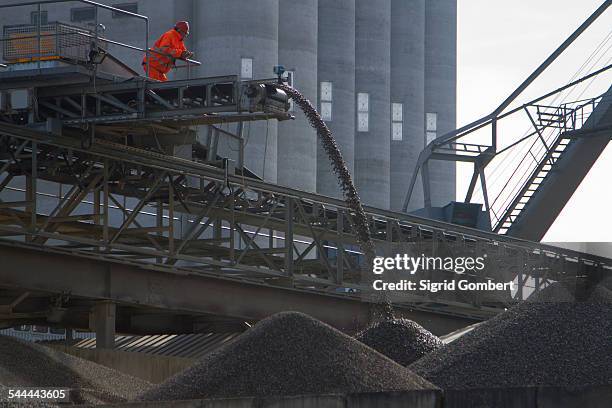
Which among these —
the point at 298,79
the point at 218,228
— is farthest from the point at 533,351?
the point at 298,79

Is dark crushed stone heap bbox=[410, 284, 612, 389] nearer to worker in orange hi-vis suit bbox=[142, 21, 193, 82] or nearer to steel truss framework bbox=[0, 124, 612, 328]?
steel truss framework bbox=[0, 124, 612, 328]

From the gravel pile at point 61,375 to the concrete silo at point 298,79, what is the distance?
31.4 meters

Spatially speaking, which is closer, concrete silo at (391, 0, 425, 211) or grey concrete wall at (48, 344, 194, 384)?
grey concrete wall at (48, 344, 194, 384)

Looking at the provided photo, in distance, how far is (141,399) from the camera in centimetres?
1669

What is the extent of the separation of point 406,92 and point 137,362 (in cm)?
3983

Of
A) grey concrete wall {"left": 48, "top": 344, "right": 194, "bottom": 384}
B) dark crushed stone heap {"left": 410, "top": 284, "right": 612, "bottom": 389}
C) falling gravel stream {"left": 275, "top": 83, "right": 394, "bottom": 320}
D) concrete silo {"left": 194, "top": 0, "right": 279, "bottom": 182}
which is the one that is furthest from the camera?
concrete silo {"left": 194, "top": 0, "right": 279, "bottom": 182}

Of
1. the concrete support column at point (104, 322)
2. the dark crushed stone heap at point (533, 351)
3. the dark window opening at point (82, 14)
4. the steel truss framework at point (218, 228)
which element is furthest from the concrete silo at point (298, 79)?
the dark crushed stone heap at point (533, 351)

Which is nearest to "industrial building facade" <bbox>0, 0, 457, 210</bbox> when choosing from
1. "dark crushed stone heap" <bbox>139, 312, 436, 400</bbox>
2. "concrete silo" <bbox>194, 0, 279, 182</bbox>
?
"concrete silo" <bbox>194, 0, 279, 182</bbox>

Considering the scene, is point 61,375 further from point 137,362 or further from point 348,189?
point 348,189

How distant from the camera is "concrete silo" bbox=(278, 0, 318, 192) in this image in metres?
52.2

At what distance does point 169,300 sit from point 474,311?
8.62 meters

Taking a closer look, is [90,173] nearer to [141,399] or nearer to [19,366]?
[19,366]

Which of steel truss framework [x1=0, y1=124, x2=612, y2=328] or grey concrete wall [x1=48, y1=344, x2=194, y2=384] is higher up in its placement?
steel truss framework [x1=0, y1=124, x2=612, y2=328]

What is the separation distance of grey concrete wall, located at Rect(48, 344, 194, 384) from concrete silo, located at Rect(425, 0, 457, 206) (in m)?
38.9
